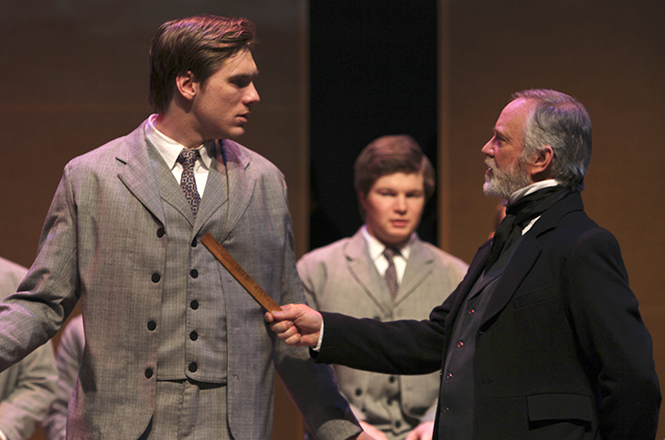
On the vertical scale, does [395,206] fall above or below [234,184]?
below

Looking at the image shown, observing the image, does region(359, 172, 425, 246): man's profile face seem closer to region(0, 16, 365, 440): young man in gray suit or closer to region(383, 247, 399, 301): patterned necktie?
region(383, 247, 399, 301): patterned necktie

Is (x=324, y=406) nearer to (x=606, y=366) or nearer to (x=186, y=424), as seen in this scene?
(x=186, y=424)

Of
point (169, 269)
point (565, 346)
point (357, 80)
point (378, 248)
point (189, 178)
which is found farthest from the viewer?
point (357, 80)

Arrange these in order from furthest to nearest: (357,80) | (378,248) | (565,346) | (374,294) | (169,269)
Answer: (357,80) < (378,248) < (374,294) < (169,269) < (565,346)

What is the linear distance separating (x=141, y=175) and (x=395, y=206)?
5.10 feet

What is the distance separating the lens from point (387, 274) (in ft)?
11.0

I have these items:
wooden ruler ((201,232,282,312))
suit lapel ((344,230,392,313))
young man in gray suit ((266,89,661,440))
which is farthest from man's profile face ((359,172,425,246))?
wooden ruler ((201,232,282,312))

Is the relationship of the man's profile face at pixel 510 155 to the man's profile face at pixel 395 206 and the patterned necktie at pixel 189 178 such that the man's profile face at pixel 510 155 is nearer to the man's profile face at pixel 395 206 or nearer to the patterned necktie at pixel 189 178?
the patterned necktie at pixel 189 178

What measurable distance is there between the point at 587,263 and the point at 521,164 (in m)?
0.39

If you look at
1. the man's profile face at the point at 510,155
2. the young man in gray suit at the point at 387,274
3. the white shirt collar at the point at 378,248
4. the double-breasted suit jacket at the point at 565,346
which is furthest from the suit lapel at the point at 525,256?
the white shirt collar at the point at 378,248

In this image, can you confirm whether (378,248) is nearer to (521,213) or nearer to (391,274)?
(391,274)

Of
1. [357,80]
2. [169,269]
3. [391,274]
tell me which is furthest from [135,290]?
[357,80]

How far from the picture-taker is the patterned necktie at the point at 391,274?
130 inches

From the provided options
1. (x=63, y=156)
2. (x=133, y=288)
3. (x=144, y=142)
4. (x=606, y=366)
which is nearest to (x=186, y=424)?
(x=133, y=288)
